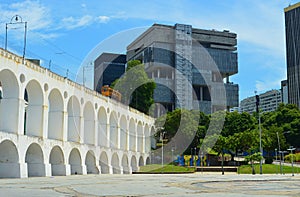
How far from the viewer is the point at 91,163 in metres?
41.5

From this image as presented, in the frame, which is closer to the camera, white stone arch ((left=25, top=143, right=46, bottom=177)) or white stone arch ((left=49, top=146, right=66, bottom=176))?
white stone arch ((left=25, top=143, right=46, bottom=177))

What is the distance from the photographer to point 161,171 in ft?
156

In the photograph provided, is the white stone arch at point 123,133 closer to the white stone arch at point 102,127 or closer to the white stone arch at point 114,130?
the white stone arch at point 114,130

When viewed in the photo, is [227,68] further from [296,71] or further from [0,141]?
[0,141]

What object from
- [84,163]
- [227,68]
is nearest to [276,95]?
[227,68]

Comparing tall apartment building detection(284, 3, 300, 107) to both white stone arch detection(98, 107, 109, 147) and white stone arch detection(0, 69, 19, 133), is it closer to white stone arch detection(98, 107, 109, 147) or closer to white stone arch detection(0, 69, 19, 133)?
white stone arch detection(98, 107, 109, 147)

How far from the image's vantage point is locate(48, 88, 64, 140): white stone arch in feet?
116

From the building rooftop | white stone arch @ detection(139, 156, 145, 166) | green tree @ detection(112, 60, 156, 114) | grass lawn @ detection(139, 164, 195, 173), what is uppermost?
the building rooftop

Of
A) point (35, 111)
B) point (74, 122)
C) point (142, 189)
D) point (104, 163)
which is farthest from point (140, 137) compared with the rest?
point (142, 189)

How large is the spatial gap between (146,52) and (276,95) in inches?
3471

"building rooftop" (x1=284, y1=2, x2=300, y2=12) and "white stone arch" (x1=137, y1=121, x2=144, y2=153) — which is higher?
"building rooftop" (x1=284, y1=2, x2=300, y2=12)

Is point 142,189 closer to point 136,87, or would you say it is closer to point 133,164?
point 133,164

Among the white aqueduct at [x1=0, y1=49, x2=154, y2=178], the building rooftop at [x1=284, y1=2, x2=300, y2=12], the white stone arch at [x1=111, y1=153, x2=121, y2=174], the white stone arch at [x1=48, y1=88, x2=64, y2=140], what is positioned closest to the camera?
the white aqueduct at [x1=0, y1=49, x2=154, y2=178]

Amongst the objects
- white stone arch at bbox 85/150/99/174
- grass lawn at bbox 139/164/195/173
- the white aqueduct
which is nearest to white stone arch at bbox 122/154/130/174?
the white aqueduct
